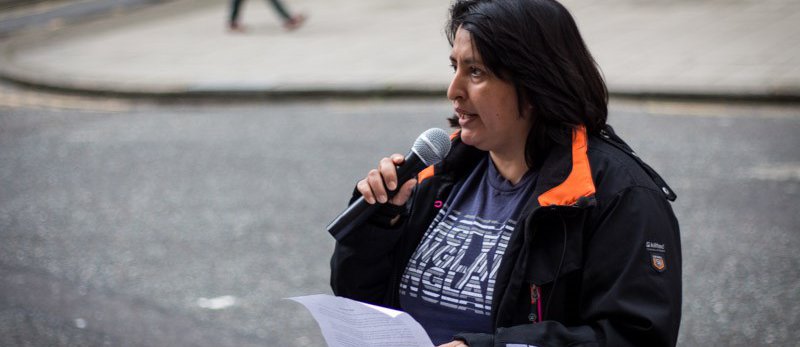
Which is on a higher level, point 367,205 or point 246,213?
point 367,205

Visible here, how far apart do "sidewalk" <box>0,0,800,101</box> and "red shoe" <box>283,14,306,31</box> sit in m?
0.15

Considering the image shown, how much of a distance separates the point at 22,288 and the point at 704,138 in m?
5.06

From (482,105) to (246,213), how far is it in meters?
4.71

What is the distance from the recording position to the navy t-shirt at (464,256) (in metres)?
2.36

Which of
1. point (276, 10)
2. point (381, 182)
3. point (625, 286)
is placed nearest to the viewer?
point (625, 286)

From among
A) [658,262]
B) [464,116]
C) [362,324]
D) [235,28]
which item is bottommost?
[235,28]

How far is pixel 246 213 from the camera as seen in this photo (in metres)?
6.90

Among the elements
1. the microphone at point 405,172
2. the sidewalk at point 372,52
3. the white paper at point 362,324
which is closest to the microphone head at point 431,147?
the microphone at point 405,172

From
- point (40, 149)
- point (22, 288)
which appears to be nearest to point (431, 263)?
point (22, 288)

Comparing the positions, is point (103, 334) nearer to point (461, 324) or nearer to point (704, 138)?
point (461, 324)

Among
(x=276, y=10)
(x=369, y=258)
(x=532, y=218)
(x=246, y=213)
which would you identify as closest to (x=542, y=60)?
(x=532, y=218)

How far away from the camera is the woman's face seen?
2340 millimetres

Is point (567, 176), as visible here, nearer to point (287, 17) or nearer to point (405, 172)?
point (405, 172)

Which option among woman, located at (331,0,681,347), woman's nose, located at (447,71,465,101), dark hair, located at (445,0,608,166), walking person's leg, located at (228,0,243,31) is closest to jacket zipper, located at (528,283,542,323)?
woman, located at (331,0,681,347)
